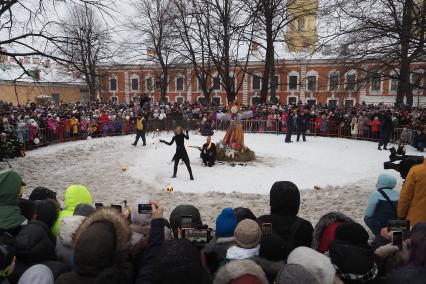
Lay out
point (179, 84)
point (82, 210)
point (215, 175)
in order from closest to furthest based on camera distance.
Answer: point (82, 210) < point (215, 175) < point (179, 84)

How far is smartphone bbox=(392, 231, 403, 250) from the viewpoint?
351cm

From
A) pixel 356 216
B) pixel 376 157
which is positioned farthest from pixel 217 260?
pixel 376 157

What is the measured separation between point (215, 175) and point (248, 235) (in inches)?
377

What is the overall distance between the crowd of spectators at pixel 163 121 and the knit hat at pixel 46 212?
12.0m

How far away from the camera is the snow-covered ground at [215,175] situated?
10094mm

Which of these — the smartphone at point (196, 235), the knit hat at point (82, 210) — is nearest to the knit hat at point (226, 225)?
the smartphone at point (196, 235)

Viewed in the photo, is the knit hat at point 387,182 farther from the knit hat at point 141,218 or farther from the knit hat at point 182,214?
the knit hat at point 141,218

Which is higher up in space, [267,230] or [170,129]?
[267,230]

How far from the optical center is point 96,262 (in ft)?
9.23

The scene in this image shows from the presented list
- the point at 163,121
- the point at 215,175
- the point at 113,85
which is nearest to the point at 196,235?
the point at 215,175

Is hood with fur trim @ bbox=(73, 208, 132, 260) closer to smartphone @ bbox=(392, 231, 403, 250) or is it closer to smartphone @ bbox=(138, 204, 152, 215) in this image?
smartphone @ bbox=(138, 204, 152, 215)

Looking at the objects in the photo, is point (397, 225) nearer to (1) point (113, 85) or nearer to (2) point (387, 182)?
(2) point (387, 182)

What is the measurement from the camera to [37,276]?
303 cm

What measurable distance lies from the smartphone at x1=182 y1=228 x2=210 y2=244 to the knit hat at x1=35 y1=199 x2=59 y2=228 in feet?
5.68
